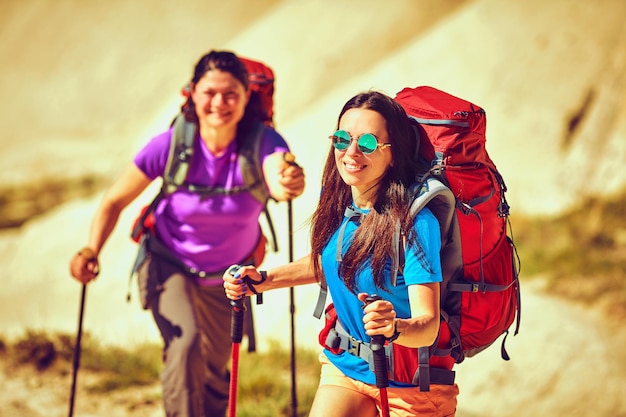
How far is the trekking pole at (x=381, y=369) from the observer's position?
318 cm

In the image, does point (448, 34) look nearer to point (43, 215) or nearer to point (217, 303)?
point (43, 215)

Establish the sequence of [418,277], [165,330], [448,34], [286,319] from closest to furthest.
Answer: [418,277]
[165,330]
[286,319]
[448,34]

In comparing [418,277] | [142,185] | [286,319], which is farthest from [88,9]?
[418,277]

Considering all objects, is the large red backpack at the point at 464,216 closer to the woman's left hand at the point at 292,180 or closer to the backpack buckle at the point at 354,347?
the backpack buckle at the point at 354,347

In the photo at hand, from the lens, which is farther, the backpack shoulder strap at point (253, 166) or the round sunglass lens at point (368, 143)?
the backpack shoulder strap at point (253, 166)

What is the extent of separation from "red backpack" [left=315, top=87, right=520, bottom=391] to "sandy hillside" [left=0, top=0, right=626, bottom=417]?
3.55 metres

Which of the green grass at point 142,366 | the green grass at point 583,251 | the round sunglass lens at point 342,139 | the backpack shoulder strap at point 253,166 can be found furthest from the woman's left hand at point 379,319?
the green grass at point 583,251

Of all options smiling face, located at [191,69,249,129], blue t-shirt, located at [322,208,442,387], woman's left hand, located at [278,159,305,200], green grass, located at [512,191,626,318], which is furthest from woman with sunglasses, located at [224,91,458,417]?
green grass, located at [512,191,626,318]

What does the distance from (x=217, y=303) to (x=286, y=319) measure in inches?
167

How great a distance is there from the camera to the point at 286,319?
9625 millimetres

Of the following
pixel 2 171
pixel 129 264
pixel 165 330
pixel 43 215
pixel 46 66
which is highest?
pixel 46 66

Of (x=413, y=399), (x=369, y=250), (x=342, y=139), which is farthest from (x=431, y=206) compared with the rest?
(x=413, y=399)

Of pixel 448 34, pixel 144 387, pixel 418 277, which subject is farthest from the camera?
pixel 448 34

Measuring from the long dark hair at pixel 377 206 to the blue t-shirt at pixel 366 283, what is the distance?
33 mm
